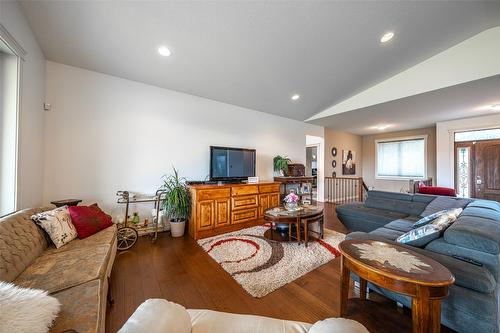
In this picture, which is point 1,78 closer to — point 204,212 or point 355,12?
point 204,212

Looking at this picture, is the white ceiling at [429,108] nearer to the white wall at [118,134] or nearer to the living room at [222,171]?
the living room at [222,171]

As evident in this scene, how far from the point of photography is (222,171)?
3662mm

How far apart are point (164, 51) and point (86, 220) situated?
7.46ft

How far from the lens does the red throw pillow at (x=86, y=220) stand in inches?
75.2

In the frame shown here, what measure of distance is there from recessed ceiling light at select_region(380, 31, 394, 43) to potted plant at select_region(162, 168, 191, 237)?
3747 mm

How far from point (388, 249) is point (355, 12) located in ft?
8.37

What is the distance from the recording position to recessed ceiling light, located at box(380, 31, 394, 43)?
8.17 ft

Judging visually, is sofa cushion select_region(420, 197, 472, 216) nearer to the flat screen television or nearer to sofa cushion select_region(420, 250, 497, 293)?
sofa cushion select_region(420, 250, 497, 293)

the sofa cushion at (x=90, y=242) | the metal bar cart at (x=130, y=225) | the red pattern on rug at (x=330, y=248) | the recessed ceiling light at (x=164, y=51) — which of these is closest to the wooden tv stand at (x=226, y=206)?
the metal bar cart at (x=130, y=225)

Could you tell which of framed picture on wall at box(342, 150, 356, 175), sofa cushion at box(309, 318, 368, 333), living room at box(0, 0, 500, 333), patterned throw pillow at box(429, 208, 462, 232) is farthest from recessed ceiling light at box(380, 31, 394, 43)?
framed picture on wall at box(342, 150, 356, 175)

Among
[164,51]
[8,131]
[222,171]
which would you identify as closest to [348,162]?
[222,171]

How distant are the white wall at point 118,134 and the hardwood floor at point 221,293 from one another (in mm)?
1273

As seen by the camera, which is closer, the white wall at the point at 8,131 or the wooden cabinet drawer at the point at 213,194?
the white wall at the point at 8,131

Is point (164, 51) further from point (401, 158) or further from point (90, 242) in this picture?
point (401, 158)
